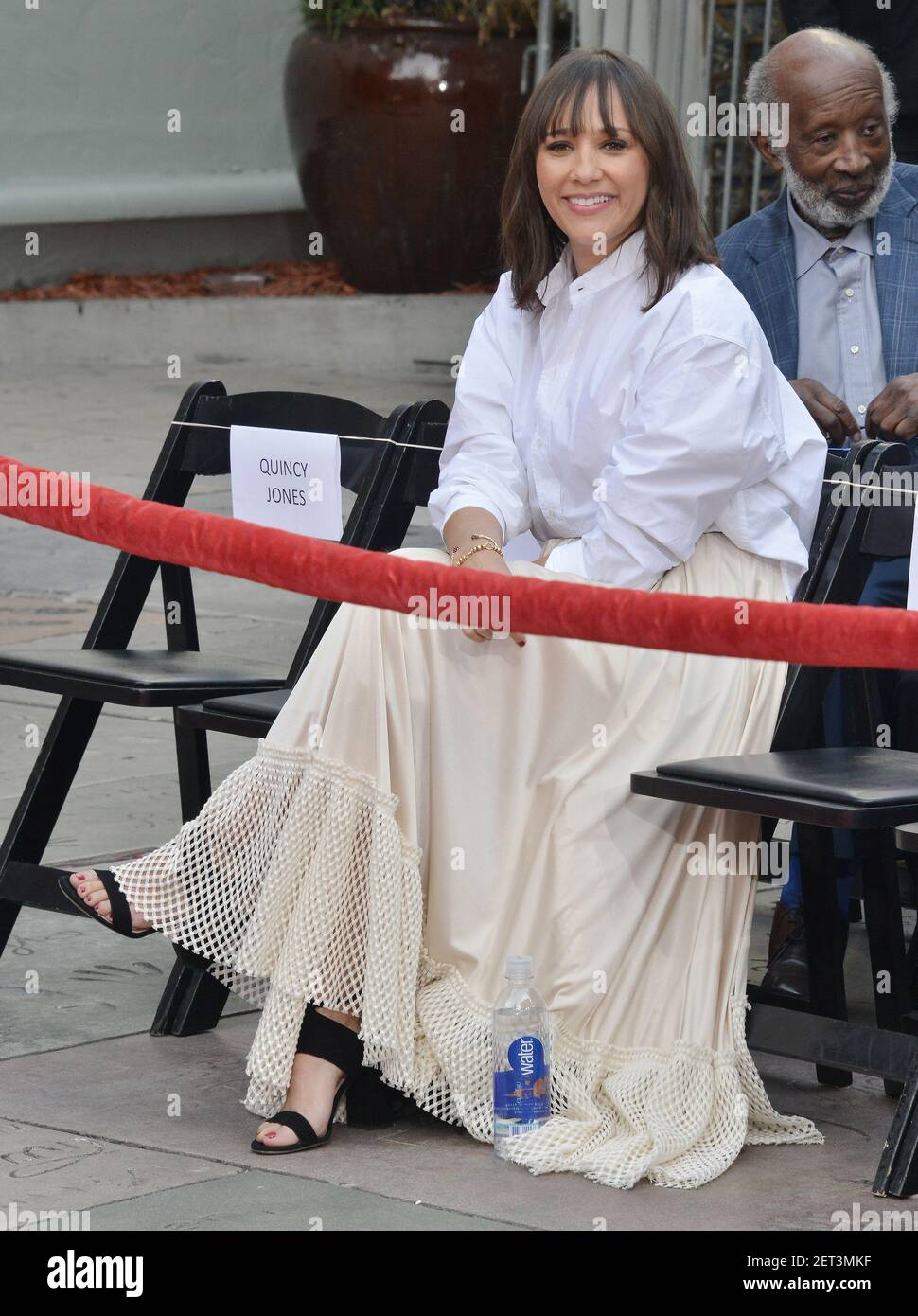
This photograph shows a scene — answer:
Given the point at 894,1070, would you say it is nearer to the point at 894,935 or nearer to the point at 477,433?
the point at 894,935

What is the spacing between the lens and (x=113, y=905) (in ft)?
11.5

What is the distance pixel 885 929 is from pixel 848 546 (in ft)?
2.00

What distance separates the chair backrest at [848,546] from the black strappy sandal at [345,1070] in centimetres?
81

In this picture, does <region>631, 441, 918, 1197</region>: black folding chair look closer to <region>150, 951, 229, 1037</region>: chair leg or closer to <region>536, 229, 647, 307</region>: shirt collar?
<region>536, 229, 647, 307</region>: shirt collar

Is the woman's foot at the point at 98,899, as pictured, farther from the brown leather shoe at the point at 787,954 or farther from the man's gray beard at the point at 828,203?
Answer: the man's gray beard at the point at 828,203

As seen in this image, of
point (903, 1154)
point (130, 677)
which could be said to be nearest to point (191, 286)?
point (130, 677)

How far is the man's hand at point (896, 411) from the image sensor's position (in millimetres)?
4059

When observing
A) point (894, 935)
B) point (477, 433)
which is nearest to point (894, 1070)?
point (894, 935)

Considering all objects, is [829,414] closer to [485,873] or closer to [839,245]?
[839,245]

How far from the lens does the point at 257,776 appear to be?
3465mm

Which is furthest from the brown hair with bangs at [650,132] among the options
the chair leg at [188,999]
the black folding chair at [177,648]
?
the chair leg at [188,999]
